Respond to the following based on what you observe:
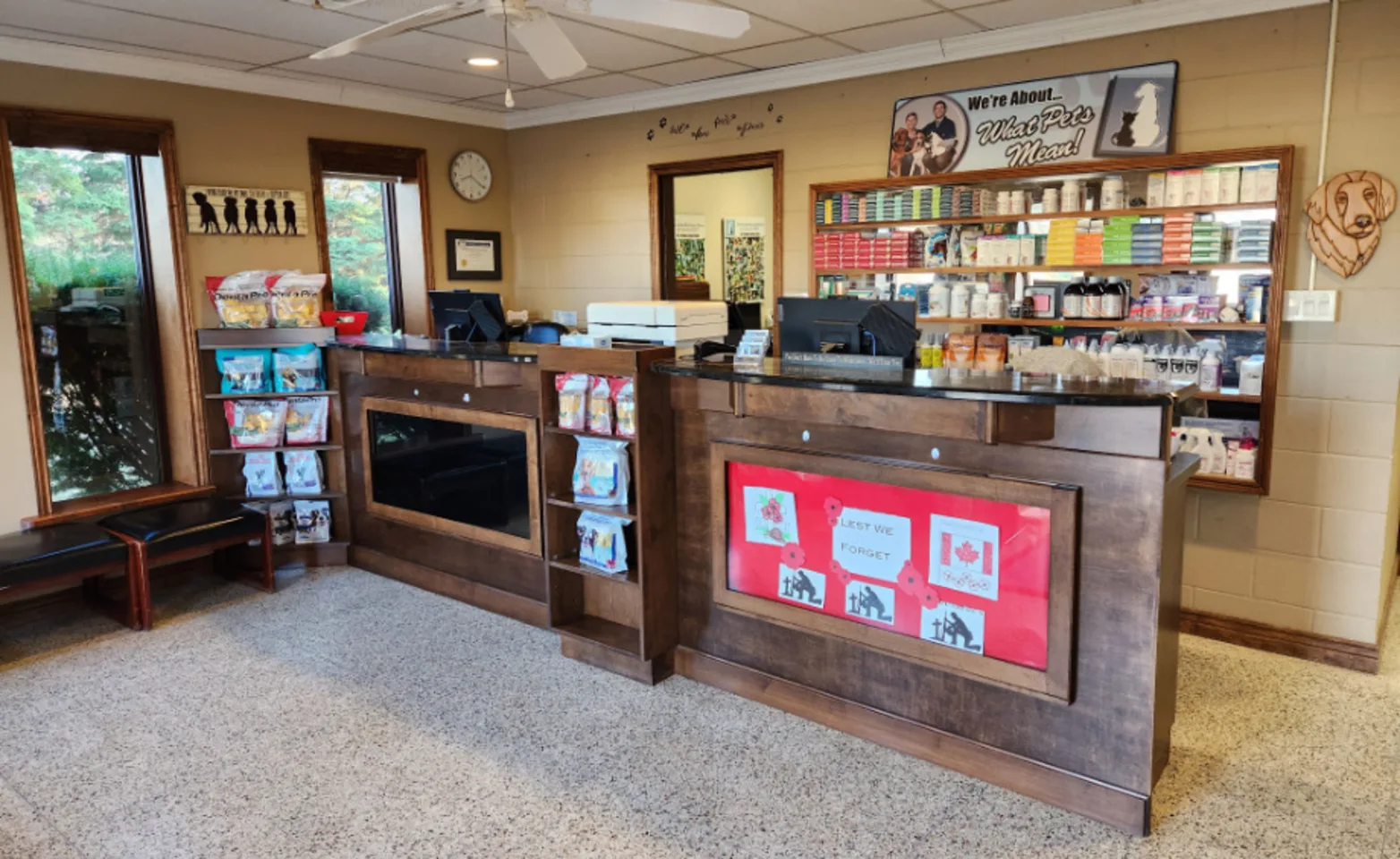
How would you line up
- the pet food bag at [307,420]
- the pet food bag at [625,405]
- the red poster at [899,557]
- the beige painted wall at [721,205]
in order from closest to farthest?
the red poster at [899,557] < the pet food bag at [625,405] < the pet food bag at [307,420] < the beige painted wall at [721,205]

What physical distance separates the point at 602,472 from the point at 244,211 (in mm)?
3039

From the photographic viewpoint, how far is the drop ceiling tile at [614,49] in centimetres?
436

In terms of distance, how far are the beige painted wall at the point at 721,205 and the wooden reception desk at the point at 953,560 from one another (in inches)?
185

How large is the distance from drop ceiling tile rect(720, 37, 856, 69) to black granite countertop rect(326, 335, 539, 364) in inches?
77.5

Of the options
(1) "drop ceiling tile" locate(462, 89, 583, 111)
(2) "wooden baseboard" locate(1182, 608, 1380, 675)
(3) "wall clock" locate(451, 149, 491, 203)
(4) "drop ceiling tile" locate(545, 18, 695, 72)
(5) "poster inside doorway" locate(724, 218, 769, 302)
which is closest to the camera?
(2) "wooden baseboard" locate(1182, 608, 1380, 675)

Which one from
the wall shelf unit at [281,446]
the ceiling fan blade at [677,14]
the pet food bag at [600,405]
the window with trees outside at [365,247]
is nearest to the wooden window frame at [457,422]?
the wall shelf unit at [281,446]

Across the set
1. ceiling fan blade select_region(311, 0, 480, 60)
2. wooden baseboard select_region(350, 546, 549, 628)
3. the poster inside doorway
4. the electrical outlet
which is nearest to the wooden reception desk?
wooden baseboard select_region(350, 546, 549, 628)

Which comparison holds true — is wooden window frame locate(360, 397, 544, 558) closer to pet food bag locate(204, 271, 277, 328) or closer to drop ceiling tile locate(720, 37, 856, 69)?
pet food bag locate(204, 271, 277, 328)

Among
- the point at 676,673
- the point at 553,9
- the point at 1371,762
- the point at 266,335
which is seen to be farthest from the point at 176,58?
the point at 1371,762

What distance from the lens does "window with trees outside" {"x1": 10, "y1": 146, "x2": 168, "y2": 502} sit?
468cm

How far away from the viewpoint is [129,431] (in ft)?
16.8

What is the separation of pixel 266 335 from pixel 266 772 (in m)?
2.65

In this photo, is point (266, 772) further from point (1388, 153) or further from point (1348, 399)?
point (1388, 153)

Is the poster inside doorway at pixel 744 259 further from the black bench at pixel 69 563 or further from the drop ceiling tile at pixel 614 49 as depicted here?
the black bench at pixel 69 563
